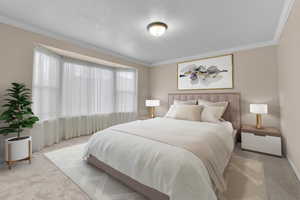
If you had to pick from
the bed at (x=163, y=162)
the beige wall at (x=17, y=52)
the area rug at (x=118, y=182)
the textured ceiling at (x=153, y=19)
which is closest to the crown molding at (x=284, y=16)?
the textured ceiling at (x=153, y=19)

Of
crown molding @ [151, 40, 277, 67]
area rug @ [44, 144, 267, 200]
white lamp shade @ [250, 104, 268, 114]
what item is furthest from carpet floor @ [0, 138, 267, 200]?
crown molding @ [151, 40, 277, 67]

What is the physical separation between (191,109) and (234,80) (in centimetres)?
147

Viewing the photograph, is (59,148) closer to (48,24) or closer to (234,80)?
(48,24)

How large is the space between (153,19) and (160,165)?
223 centimetres

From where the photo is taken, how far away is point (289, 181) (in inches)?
67.2

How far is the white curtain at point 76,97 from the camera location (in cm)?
275

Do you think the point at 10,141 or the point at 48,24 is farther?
the point at 48,24

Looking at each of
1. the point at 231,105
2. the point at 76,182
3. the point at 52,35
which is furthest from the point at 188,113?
the point at 52,35

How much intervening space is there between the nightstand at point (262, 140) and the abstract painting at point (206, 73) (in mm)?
1235

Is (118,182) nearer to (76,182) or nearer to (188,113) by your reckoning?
(76,182)

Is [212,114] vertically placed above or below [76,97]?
below

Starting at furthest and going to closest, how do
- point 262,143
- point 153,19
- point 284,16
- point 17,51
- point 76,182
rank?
point 262,143, point 17,51, point 153,19, point 284,16, point 76,182

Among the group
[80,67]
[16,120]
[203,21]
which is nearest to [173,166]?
[203,21]

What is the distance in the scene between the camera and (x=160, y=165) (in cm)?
127
